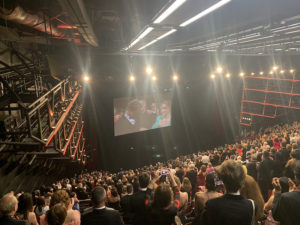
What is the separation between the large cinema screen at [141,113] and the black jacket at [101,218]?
39.0ft

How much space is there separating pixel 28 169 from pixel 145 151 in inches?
408

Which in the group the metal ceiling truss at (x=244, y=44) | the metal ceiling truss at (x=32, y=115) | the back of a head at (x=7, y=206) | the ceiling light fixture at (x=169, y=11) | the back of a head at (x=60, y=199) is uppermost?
the metal ceiling truss at (x=244, y=44)

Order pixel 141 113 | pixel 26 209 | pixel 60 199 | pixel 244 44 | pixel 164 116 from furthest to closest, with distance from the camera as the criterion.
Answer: pixel 164 116
pixel 141 113
pixel 244 44
pixel 26 209
pixel 60 199

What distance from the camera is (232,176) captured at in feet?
6.11

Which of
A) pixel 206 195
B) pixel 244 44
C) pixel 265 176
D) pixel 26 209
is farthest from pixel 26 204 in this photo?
pixel 244 44

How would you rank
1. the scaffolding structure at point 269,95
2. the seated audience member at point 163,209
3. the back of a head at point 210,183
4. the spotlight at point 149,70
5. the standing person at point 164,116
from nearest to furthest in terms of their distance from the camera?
the seated audience member at point 163,209, the back of a head at point 210,183, the spotlight at point 149,70, the scaffolding structure at point 269,95, the standing person at point 164,116

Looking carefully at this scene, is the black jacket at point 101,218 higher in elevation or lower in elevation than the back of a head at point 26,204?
higher

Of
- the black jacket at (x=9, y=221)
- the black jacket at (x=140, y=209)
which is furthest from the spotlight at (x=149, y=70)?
the black jacket at (x=9, y=221)

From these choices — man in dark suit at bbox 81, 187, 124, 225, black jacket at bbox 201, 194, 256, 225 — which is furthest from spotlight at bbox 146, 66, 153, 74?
black jacket at bbox 201, 194, 256, 225

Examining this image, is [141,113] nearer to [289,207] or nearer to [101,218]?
[101,218]

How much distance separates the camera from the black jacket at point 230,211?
70.1 inches

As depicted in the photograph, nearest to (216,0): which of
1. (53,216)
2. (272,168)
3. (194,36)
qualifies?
(53,216)

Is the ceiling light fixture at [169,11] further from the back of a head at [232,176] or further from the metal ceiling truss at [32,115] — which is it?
the metal ceiling truss at [32,115]

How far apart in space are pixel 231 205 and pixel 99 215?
1322 millimetres
